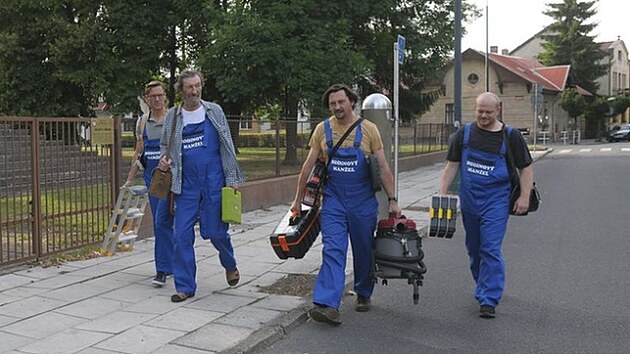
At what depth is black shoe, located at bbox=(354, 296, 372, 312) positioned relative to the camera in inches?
231

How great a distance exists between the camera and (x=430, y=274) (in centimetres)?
739

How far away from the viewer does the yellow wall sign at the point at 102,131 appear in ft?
26.9

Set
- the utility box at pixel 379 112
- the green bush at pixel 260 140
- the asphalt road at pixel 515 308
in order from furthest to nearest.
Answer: the green bush at pixel 260 140 → the utility box at pixel 379 112 → the asphalt road at pixel 515 308

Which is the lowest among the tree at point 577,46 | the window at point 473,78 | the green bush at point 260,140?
the green bush at point 260,140

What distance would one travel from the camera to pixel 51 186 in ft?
25.2

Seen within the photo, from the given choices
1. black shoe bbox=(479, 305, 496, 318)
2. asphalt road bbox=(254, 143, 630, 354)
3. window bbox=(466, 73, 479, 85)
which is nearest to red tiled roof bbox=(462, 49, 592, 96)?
window bbox=(466, 73, 479, 85)

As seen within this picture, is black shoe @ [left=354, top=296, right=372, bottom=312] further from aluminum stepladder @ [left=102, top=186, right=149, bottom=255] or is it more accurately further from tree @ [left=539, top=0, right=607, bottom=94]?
tree @ [left=539, top=0, right=607, bottom=94]

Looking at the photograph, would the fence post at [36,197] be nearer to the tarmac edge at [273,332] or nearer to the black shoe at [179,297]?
the black shoe at [179,297]

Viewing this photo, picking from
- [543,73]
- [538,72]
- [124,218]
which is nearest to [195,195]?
[124,218]

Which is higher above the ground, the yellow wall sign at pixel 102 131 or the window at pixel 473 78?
the window at pixel 473 78

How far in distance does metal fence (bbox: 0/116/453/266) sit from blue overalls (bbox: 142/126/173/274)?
4.76ft

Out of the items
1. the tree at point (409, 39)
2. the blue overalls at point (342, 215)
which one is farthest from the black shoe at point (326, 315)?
the tree at point (409, 39)

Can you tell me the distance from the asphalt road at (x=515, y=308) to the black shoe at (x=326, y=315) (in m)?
0.07

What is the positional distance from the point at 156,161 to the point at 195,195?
932 mm
